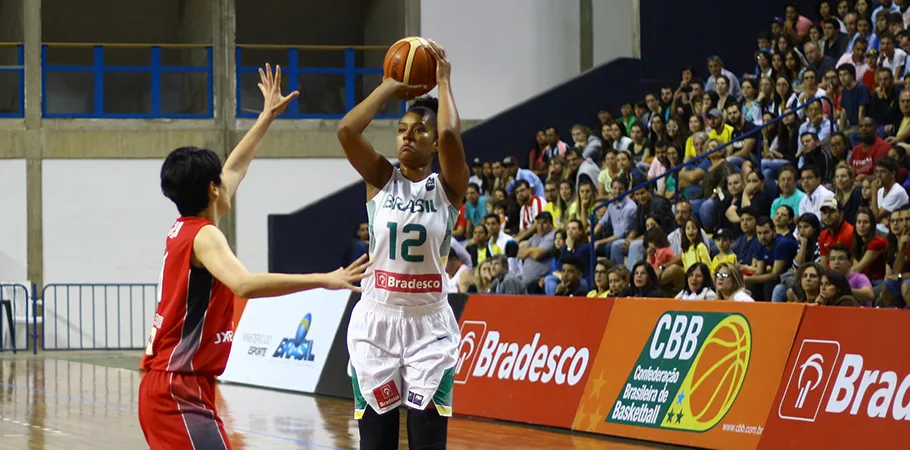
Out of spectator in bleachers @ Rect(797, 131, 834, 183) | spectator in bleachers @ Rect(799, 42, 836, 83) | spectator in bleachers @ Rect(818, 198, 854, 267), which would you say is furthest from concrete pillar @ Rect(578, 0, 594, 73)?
spectator in bleachers @ Rect(818, 198, 854, 267)

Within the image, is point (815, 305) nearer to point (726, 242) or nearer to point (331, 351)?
point (726, 242)

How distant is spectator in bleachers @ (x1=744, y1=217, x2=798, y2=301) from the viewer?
37.9 feet

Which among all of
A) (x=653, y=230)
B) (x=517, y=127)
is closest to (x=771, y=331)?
(x=653, y=230)

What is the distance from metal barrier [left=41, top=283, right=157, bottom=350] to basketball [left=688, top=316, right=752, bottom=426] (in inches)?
506

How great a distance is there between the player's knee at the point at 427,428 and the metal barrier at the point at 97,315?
15.5 meters

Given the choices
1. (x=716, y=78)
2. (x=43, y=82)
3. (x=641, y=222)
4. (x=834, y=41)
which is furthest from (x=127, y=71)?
(x=834, y=41)

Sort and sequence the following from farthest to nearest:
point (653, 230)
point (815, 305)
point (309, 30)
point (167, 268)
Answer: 1. point (309, 30)
2. point (653, 230)
3. point (815, 305)
4. point (167, 268)

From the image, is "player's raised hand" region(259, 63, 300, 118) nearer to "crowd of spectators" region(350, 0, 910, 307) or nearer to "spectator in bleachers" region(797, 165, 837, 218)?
"crowd of spectators" region(350, 0, 910, 307)

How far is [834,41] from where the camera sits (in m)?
15.1

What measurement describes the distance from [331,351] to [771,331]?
5.46 metres

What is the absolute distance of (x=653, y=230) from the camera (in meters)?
12.9

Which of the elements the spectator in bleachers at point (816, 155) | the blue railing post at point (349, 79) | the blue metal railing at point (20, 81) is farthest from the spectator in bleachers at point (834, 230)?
the blue metal railing at point (20, 81)

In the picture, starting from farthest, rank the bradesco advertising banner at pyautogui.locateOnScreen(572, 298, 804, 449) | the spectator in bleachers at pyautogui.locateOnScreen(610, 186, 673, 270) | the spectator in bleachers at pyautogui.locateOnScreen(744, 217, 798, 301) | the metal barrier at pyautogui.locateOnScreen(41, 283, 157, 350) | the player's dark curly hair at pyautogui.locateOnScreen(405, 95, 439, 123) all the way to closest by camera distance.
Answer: the metal barrier at pyautogui.locateOnScreen(41, 283, 157, 350)
the spectator in bleachers at pyautogui.locateOnScreen(610, 186, 673, 270)
the spectator in bleachers at pyautogui.locateOnScreen(744, 217, 798, 301)
the bradesco advertising banner at pyautogui.locateOnScreen(572, 298, 804, 449)
the player's dark curly hair at pyautogui.locateOnScreen(405, 95, 439, 123)

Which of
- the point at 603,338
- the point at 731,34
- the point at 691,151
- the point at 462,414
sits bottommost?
the point at 462,414
